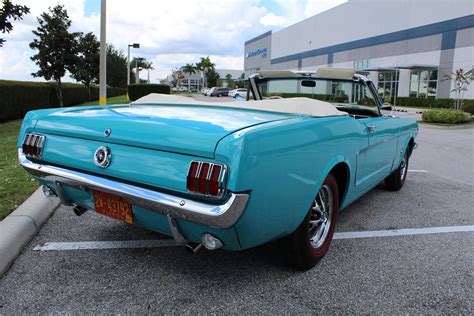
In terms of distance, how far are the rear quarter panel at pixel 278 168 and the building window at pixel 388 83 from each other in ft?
111

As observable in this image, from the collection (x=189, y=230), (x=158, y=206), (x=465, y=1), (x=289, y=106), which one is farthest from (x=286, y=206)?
(x=465, y=1)

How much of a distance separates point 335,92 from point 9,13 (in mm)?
9013

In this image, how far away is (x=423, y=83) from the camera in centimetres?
3231

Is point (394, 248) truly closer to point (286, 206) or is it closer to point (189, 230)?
point (286, 206)

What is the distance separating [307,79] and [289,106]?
5.56 feet

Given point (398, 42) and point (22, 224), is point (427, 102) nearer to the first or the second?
point (398, 42)

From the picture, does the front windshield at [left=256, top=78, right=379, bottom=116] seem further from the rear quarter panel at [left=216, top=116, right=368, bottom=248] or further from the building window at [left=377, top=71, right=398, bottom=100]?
the building window at [left=377, top=71, right=398, bottom=100]

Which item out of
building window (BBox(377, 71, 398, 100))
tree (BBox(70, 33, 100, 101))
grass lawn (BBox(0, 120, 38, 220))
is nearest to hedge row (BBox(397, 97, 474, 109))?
building window (BBox(377, 71, 398, 100))

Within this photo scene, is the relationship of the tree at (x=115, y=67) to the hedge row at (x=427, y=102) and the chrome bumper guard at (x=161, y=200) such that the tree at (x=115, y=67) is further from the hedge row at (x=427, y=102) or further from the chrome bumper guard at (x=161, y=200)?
the chrome bumper guard at (x=161, y=200)

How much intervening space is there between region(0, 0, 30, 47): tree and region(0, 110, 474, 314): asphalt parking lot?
26.3ft

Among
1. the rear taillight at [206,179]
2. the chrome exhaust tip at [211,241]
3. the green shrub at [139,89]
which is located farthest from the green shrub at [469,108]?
the rear taillight at [206,179]

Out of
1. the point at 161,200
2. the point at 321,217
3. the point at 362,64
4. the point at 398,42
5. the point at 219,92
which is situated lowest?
the point at 321,217

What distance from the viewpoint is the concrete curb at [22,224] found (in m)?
3.13


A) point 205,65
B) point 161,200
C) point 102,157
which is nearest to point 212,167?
point 161,200
